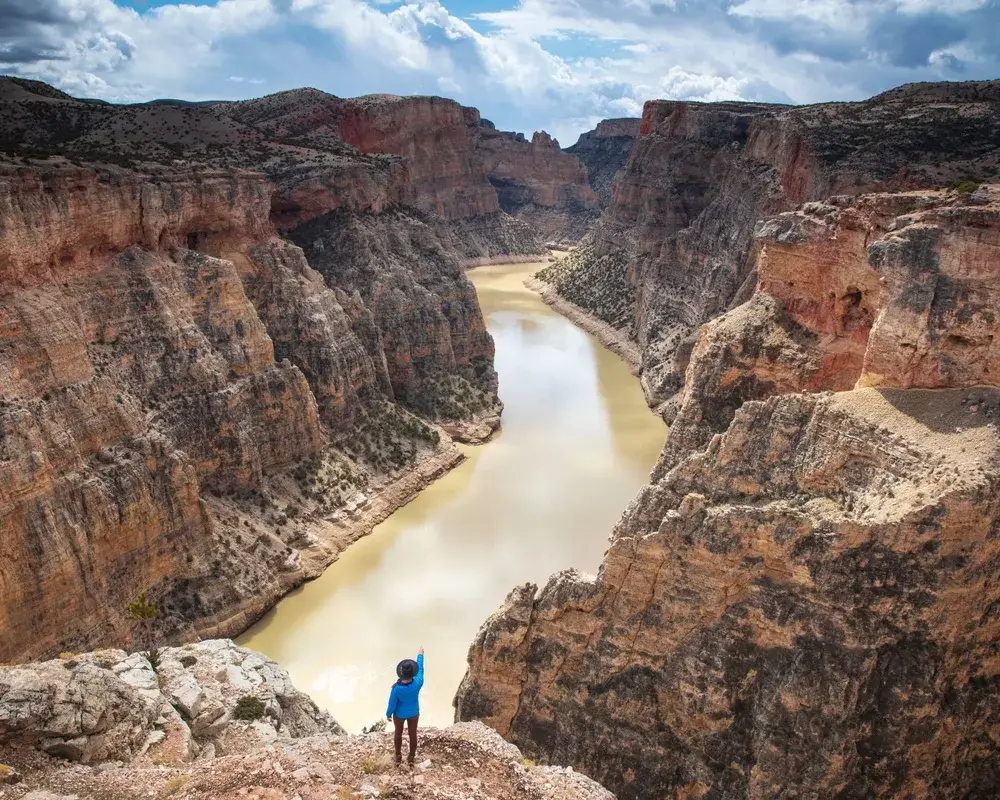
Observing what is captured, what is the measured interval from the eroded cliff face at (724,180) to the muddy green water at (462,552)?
28.3 ft

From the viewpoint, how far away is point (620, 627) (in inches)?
744

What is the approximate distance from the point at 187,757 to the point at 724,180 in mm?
64220

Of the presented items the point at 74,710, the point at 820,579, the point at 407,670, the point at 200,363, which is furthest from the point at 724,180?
the point at 74,710

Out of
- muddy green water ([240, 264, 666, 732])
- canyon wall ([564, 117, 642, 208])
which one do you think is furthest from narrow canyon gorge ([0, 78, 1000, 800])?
canyon wall ([564, 117, 642, 208])

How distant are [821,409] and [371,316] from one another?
102 ft

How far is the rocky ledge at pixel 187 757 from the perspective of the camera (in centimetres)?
1308

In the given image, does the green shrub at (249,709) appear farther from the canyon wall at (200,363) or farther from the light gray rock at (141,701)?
the canyon wall at (200,363)

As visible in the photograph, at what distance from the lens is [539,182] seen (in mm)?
136625

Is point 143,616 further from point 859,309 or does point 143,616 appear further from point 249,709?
point 859,309

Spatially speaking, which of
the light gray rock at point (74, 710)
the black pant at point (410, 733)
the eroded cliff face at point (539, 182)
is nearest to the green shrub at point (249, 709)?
the light gray rock at point (74, 710)

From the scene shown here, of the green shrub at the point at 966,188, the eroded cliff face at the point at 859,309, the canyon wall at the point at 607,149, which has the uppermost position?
the canyon wall at the point at 607,149

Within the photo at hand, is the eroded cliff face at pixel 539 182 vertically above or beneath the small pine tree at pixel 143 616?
above

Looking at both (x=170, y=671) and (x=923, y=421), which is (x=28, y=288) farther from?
(x=923, y=421)

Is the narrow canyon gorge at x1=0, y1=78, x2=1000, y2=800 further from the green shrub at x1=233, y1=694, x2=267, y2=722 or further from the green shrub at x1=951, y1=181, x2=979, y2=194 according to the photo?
the green shrub at x1=951, y1=181, x2=979, y2=194
